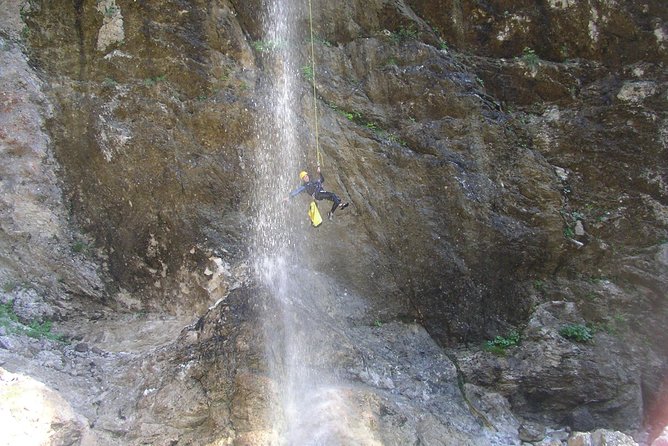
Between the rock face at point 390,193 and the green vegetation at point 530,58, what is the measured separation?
5 cm

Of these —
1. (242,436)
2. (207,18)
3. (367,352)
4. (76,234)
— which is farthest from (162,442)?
(207,18)

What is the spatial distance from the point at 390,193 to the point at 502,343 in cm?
295

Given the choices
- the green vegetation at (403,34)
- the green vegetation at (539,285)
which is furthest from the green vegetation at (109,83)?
the green vegetation at (539,285)

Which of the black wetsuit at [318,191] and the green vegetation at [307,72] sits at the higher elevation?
the green vegetation at [307,72]

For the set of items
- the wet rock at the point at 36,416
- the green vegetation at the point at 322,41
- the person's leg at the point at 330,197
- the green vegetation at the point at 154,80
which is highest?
the green vegetation at the point at 322,41

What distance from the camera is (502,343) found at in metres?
7.94

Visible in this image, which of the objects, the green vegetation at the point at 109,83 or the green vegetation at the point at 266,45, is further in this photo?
the green vegetation at the point at 266,45

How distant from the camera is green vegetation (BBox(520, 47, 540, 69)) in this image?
894 centimetres

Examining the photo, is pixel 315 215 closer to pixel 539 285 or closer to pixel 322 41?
pixel 322 41

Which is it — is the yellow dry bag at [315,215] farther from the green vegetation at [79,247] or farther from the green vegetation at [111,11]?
the green vegetation at [111,11]

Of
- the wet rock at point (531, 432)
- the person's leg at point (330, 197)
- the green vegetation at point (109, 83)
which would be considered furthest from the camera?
the green vegetation at point (109, 83)

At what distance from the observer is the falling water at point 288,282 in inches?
255

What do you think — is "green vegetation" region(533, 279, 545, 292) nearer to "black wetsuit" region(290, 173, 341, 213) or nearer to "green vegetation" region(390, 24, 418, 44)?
"black wetsuit" region(290, 173, 341, 213)

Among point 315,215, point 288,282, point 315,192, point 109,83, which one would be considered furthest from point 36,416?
point 109,83
